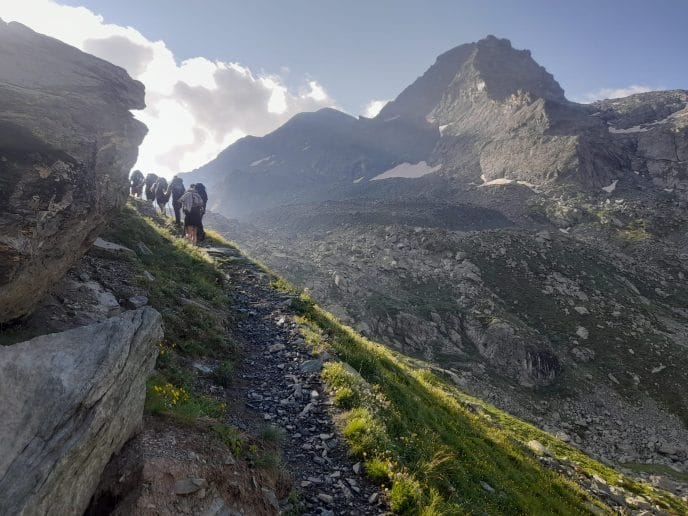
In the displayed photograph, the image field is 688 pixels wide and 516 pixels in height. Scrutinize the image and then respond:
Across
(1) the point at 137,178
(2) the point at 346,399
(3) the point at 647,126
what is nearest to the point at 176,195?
(1) the point at 137,178

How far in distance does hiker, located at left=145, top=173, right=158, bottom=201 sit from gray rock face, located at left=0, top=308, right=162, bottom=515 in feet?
114

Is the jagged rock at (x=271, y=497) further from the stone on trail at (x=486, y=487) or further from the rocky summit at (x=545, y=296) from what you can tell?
the rocky summit at (x=545, y=296)

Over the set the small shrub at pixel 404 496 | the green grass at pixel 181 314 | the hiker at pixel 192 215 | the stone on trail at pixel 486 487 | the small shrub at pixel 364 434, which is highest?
the hiker at pixel 192 215

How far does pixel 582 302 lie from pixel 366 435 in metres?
54.0

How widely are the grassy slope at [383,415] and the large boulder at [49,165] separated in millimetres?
3489

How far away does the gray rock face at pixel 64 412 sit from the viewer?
5.18 metres

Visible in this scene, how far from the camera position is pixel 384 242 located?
2820 inches

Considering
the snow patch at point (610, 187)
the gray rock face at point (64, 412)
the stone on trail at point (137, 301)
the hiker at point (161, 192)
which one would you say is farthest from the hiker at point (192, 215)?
the snow patch at point (610, 187)

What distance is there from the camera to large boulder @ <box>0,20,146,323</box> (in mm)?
8477

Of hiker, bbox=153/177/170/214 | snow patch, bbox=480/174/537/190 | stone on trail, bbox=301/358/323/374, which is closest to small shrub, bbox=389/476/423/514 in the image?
stone on trail, bbox=301/358/323/374

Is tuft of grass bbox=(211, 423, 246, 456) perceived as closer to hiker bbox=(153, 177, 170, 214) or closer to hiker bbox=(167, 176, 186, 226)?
hiker bbox=(167, 176, 186, 226)

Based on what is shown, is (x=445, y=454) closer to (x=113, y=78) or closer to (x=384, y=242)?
(x=113, y=78)

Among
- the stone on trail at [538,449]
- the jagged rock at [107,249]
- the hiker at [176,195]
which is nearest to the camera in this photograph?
the jagged rock at [107,249]

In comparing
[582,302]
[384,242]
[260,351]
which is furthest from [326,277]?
[260,351]
